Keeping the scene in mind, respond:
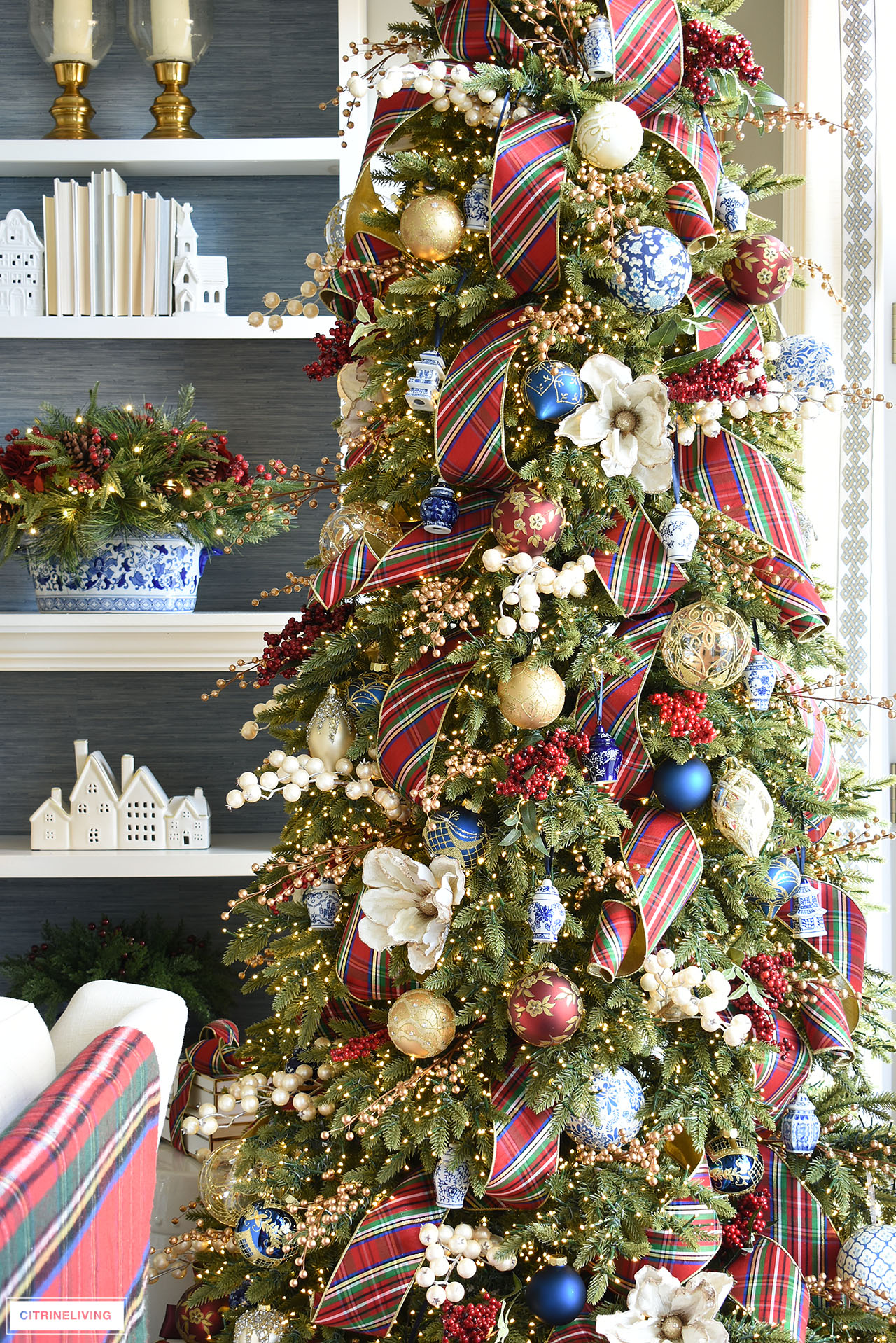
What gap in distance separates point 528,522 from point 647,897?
0.39 m

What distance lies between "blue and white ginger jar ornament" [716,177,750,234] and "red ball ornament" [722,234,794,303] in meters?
0.04

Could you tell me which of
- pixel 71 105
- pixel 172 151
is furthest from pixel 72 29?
pixel 172 151

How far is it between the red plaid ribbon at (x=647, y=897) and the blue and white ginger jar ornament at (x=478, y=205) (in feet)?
2.15

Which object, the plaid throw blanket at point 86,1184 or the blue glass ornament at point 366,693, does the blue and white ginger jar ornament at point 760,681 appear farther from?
the plaid throw blanket at point 86,1184

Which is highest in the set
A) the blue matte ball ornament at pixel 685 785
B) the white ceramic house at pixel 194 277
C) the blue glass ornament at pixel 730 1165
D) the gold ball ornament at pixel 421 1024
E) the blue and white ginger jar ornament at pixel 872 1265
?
the white ceramic house at pixel 194 277

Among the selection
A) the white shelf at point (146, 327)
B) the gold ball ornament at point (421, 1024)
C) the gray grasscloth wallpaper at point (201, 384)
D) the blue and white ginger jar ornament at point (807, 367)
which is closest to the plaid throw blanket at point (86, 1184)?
the gold ball ornament at point (421, 1024)

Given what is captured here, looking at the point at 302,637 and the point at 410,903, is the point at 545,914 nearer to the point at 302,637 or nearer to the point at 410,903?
the point at 410,903

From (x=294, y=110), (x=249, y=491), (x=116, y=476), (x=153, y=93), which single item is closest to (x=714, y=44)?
(x=249, y=491)

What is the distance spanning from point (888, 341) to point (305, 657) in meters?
1.16

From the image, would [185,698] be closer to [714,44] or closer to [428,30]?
[428,30]

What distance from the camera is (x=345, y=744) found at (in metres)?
1.20

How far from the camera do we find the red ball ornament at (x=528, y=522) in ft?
3.46

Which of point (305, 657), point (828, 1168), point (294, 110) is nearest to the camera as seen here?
point (828, 1168)

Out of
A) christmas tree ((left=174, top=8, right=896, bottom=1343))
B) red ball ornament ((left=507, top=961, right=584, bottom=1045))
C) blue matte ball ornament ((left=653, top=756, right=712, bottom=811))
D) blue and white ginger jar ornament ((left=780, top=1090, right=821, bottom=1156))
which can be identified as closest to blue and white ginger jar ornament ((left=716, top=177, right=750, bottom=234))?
christmas tree ((left=174, top=8, right=896, bottom=1343))
